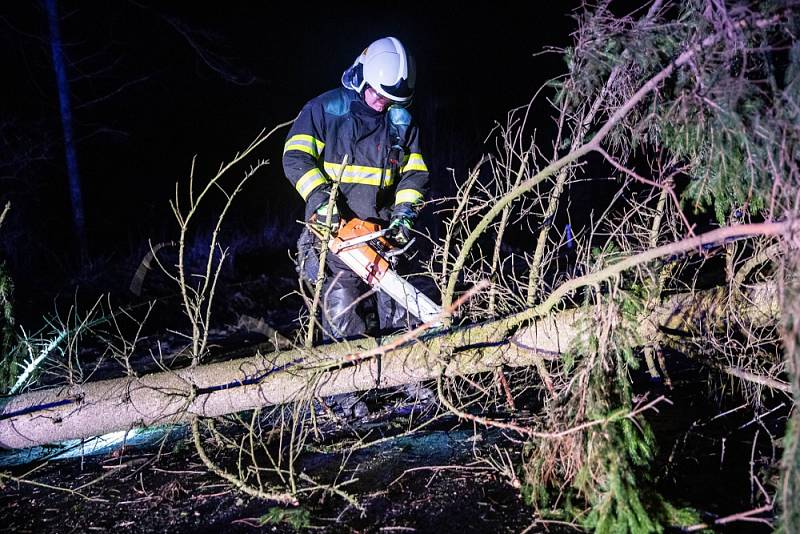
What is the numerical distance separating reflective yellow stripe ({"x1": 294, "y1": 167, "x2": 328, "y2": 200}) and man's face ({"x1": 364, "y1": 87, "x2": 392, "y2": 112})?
2.06 ft

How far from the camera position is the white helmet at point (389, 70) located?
10.9ft

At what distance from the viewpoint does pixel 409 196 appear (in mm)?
3523

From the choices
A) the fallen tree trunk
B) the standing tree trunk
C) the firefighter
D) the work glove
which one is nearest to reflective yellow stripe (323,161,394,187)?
the firefighter

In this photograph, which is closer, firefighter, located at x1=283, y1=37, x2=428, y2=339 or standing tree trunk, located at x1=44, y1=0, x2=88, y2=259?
firefighter, located at x1=283, y1=37, x2=428, y2=339

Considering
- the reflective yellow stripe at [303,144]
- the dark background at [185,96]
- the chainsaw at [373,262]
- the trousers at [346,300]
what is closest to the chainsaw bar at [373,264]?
the chainsaw at [373,262]

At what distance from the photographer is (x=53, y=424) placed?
2.90 m

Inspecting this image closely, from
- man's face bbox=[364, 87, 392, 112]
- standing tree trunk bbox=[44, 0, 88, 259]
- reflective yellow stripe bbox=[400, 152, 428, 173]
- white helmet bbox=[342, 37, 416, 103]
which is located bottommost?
reflective yellow stripe bbox=[400, 152, 428, 173]

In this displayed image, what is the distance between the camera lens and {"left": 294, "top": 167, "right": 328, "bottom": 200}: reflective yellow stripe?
128 inches

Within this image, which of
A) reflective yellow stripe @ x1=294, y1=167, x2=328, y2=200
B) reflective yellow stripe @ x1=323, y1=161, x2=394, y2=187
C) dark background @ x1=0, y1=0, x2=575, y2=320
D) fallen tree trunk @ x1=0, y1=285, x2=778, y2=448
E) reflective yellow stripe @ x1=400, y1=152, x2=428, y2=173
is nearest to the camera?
fallen tree trunk @ x1=0, y1=285, x2=778, y2=448

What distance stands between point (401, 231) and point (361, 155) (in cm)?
60

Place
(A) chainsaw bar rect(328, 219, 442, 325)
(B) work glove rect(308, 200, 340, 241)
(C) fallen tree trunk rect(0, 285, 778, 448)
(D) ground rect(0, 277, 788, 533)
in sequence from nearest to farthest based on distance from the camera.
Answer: (D) ground rect(0, 277, 788, 533) < (C) fallen tree trunk rect(0, 285, 778, 448) < (B) work glove rect(308, 200, 340, 241) < (A) chainsaw bar rect(328, 219, 442, 325)

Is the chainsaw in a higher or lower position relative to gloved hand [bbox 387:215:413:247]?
lower

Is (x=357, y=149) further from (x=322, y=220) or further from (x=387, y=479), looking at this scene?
(x=387, y=479)

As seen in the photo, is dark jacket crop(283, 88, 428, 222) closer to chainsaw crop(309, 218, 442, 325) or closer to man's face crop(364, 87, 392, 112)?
man's face crop(364, 87, 392, 112)
